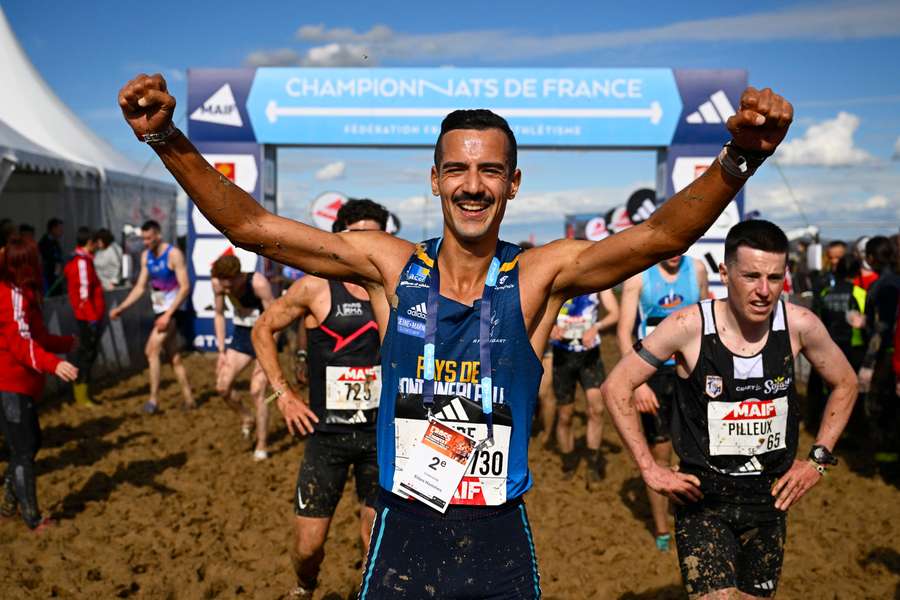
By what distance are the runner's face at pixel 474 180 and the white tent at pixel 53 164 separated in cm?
1244

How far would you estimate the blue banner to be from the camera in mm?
13469

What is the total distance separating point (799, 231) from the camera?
22.5 meters

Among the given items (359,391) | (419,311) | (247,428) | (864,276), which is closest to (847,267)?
(864,276)

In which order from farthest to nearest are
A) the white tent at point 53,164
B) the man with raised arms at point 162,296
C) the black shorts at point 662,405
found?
the white tent at point 53,164 < the man with raised arms at point 162,296 < the black shorts at point 662,405

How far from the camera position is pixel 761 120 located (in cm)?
189

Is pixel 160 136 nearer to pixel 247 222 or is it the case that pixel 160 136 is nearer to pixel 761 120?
pixel 247 222

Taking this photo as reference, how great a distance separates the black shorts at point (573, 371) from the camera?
24.3ft

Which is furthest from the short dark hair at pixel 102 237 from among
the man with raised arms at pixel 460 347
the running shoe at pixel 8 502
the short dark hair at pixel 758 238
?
the short dark hair at pixel 758 238

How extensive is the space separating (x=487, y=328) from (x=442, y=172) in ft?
1.59

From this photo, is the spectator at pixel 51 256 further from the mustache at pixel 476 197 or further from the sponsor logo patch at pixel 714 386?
the mustache at pixel 476 197

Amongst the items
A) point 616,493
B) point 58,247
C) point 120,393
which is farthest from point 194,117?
point 616,493

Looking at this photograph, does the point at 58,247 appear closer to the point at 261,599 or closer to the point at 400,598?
the point at 261,599

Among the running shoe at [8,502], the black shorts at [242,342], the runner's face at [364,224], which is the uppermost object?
the runner's face at [364,224]

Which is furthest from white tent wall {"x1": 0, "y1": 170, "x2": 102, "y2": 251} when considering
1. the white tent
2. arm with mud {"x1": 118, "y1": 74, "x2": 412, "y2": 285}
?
arm with mud {"x1": 118, "y1": 74, "x2": 412, "y2": 285}
